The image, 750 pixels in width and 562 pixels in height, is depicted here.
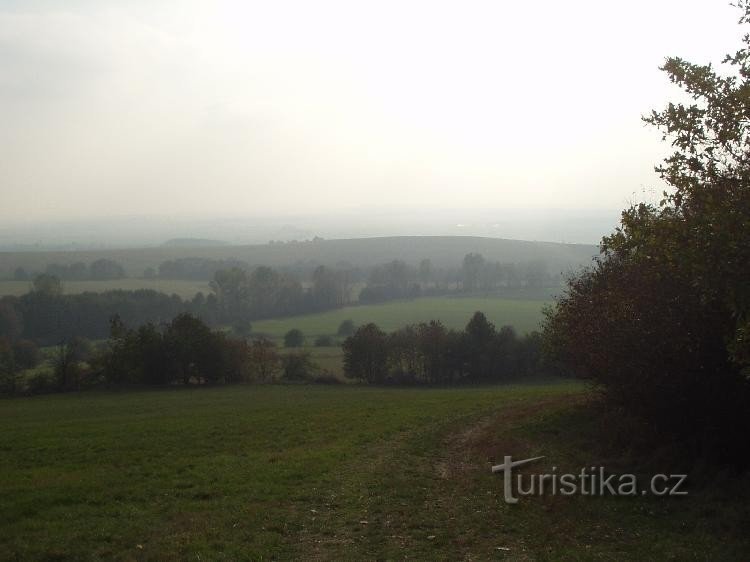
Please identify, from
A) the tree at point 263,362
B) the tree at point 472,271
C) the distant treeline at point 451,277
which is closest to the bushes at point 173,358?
the tree at point 263,362

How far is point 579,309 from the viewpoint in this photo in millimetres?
19875

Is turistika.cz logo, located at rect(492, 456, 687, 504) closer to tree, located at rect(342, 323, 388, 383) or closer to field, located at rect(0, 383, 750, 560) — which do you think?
field, located at rect(0, 383, 750, 560)

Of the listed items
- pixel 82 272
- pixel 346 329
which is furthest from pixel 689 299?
pixel 82 272

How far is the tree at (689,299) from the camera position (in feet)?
33.0

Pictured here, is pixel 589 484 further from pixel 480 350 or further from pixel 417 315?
pixel 417 315

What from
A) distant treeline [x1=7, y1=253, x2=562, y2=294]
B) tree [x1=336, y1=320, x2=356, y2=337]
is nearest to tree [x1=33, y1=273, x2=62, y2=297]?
distant treeline [x1=7, y1=253, x2=562, y2=294]

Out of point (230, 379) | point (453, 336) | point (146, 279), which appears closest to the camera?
point (230, 379)

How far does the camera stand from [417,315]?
108562mm

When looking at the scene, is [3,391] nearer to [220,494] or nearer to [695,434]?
[220,494]

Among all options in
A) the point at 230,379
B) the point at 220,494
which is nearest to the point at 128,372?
the point at 230,379

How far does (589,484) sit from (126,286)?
16236cm

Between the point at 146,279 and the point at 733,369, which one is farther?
the point at 146,279

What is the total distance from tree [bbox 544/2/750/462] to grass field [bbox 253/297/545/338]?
7152 cm

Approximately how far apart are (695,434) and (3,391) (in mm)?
62330
